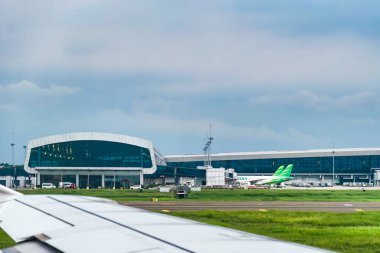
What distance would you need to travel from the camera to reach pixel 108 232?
5883mm

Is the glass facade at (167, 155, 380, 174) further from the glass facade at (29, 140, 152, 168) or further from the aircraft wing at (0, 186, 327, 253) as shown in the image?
the aircraft wing at (0, 186, 327, 253)

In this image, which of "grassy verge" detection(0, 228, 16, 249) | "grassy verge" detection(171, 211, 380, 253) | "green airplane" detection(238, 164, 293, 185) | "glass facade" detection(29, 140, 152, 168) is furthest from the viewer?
"green airplane" detection(238, 164, 293, 185)

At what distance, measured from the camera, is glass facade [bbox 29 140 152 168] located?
122875 millimetres

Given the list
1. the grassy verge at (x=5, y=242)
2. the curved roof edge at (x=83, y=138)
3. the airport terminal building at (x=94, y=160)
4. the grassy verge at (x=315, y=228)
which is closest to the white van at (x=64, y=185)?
the airport terminal building at (x=94, y=160)

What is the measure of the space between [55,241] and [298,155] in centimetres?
16396

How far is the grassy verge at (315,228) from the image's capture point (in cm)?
2002

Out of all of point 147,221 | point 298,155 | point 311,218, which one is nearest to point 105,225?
point 147,221

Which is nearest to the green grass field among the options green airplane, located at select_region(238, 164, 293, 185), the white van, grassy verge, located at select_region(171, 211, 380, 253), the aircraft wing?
grassy verge, located at select_region(171, 211, 380, 253)

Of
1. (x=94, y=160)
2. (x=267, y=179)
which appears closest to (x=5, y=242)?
(x=94, y=160)

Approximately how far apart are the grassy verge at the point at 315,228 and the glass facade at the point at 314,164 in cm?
13271

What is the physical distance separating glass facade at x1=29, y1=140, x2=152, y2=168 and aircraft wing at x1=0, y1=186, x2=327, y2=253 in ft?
380

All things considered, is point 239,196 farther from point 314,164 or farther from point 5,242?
point 314,164

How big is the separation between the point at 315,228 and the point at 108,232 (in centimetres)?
2143

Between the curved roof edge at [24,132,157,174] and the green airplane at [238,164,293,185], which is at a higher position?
the curved roof edge at [24,132,157,174]
